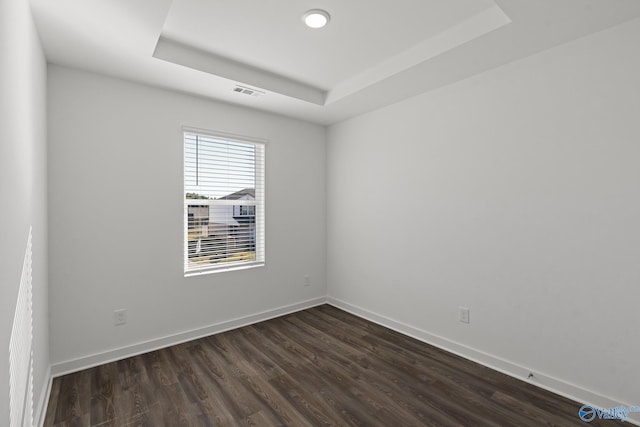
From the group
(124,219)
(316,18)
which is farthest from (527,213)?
(124,219)

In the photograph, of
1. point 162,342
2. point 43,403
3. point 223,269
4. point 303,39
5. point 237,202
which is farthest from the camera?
point 237,202

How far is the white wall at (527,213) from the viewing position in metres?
2.04

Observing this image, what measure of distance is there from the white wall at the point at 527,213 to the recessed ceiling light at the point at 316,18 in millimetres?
1379

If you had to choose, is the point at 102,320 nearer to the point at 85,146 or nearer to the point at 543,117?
the point at 85,146

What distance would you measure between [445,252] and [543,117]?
1.33 m

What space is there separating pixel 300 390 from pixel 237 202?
205 centimetres

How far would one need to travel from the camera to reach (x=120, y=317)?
2.79 meters

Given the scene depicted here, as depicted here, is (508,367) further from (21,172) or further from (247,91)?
(21,172)

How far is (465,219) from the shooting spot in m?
2.84

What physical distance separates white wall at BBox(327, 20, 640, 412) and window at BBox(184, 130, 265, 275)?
56.0 inches

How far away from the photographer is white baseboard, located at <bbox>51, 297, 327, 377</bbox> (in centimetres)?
256

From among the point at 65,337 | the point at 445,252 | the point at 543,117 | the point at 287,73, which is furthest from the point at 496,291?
the point at 65,337

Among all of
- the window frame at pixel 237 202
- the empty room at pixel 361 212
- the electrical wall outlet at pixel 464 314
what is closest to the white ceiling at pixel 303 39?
the empty room at pixel 361 212

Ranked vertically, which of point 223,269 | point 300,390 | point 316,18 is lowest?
point 300,390
